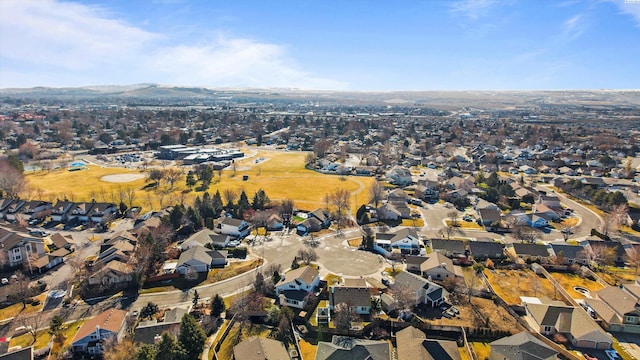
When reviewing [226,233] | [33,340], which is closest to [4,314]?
[33,340]

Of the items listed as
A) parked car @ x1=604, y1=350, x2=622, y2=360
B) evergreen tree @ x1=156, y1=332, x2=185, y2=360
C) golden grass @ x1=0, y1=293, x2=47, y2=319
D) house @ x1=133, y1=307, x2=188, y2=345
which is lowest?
golden grass @ x1=0, y1=293, x2=47, y2=319

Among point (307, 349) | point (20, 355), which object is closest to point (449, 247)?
point (307, 349)

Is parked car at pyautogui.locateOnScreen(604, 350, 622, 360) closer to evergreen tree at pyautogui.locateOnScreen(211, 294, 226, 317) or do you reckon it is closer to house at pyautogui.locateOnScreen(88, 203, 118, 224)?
evergreen tree at pyautogui.locateOnScreen(211, 294, 226, 317)

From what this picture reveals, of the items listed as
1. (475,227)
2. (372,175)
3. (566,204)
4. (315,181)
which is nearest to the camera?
(475,227)

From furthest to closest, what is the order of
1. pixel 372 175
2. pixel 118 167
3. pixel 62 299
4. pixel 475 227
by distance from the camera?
pixel 118 167, pixel 372 175, pixel 475 227, pixel 62 299

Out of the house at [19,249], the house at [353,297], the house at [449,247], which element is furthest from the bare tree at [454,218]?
the house at [19,249]

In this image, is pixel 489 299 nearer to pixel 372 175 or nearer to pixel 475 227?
pixel 475 227

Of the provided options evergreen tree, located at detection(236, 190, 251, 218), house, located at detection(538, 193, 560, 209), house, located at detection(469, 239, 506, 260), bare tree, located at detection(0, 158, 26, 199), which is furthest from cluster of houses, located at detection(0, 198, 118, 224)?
house, located at detection(538, 193, 560, 209)
